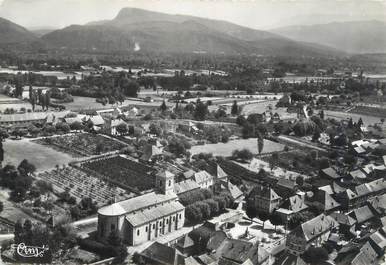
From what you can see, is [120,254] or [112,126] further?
[112,126]

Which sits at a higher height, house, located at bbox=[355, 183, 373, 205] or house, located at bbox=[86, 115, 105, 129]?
house, located at bbox=[86, 115, 105, 129]

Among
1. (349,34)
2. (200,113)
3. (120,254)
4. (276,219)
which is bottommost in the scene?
(276,219)

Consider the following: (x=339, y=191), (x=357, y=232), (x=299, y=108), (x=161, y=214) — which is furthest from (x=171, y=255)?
(x=299, y=108)

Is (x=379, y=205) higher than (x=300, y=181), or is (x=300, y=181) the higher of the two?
(x=379, y=205)

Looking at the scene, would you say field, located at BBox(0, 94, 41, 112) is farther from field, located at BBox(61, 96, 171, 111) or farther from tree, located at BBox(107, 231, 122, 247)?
tree, located at BBox(107, 231, 122, 247)

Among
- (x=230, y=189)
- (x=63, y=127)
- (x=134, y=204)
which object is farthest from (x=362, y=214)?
(x=63, y=127)

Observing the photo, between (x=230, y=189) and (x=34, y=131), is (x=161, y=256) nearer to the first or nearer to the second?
(x=230, y=189)

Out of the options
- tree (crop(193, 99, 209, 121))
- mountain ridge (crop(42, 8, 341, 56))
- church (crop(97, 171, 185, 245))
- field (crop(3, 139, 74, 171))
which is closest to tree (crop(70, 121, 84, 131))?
field (crop(3, 139, 74, 171))

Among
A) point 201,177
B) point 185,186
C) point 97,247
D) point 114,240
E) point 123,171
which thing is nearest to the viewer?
point 114,240
